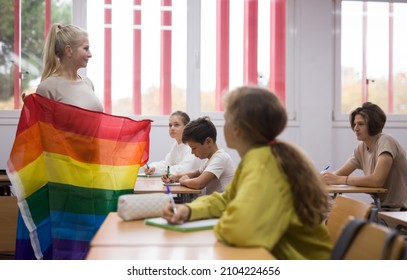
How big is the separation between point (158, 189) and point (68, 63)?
922 millimetres

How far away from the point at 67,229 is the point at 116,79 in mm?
2846

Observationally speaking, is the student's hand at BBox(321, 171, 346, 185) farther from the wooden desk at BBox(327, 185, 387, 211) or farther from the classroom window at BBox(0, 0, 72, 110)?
the classroom window at BBox(0, 0, 72, 110)

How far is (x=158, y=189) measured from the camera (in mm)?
3189

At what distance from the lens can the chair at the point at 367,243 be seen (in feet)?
3.78

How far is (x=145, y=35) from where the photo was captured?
528cm

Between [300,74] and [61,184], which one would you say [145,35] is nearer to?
[300,74]

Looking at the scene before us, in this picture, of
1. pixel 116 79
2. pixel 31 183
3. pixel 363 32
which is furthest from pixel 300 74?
pixel 31 183

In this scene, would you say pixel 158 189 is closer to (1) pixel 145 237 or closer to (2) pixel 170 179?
(2) pixel 170 179

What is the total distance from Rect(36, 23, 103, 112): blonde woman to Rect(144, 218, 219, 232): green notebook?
132cm

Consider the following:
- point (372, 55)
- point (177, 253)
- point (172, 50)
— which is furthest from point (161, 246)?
point (372, 55)

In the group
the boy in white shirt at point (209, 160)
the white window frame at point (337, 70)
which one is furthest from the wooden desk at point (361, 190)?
the white window frame at point (337, 70)

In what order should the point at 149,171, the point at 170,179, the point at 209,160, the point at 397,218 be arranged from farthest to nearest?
the point at 149,171 → the point at 170,179 → the point at 209,160 → the point at 397,218

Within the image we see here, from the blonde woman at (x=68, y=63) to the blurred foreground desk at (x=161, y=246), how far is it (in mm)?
1377

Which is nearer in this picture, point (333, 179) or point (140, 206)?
point (140, 206)
